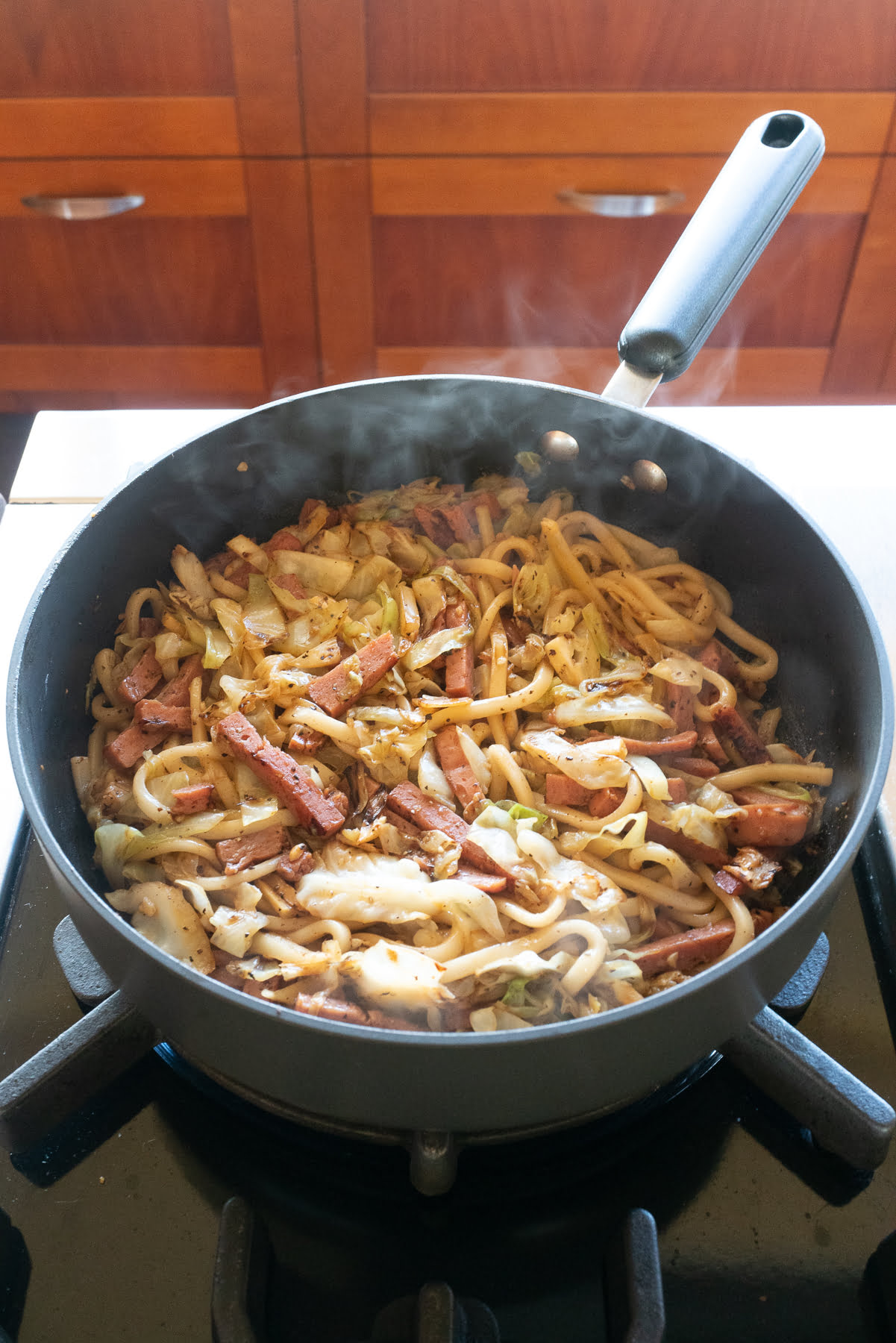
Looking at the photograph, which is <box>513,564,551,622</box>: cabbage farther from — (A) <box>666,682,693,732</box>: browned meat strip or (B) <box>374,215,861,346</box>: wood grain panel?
(B) <box>374,215,861,346</box>: wood grain panel

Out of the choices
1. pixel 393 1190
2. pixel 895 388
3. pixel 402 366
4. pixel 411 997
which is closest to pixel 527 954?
pixel 411 997

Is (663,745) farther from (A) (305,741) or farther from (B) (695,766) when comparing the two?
(A) (305,741)

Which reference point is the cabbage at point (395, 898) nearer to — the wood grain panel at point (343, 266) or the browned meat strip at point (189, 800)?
the browned meat strip at point (189, 800)

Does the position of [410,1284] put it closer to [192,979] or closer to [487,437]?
[192,979]

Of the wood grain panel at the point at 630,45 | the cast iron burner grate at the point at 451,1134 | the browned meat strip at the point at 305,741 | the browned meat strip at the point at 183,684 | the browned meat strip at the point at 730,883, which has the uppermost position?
the wood grain panel at the point at 630,45

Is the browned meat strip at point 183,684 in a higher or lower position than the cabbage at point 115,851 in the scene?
higher

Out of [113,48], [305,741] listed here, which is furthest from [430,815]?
[113,48]

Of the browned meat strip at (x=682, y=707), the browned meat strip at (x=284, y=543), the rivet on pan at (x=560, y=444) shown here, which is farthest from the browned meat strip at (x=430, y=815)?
the rivet on pan at (x=560, y=444)
